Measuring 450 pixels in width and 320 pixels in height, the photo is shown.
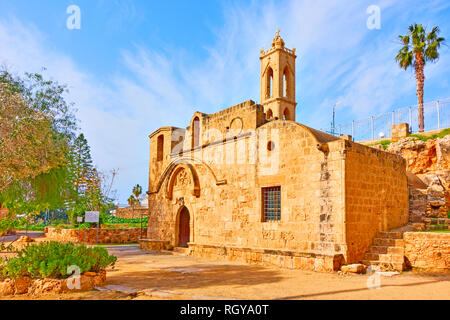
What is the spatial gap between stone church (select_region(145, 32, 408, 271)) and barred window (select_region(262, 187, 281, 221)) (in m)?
0.03

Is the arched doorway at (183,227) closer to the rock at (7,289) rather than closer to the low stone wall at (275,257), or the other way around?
the low stone wall at (275,257)

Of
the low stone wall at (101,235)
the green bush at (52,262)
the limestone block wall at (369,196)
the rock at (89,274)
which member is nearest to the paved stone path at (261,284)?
the rock at (89,274)

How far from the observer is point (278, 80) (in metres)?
32.1

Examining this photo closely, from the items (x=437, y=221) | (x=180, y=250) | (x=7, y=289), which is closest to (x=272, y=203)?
(x=180, y=250)

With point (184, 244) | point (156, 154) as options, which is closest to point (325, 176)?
point (184, 244)

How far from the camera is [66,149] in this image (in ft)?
42.9

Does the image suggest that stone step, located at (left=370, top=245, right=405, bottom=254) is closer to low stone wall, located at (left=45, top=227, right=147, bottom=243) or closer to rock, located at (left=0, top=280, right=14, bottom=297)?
rock, located at (left=0, top=280, right=14, bottom=297)

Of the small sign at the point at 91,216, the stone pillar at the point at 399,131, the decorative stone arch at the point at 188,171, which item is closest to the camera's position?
the decorative stone arch at the point at 188,171

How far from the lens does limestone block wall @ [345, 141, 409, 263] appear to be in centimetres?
946

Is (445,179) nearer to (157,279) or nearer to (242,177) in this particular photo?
(242,177)

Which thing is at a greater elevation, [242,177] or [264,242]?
[242,177]

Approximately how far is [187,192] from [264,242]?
5062 mm

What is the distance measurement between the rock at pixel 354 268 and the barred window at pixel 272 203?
9.15 ft

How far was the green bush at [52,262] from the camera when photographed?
6621mm
